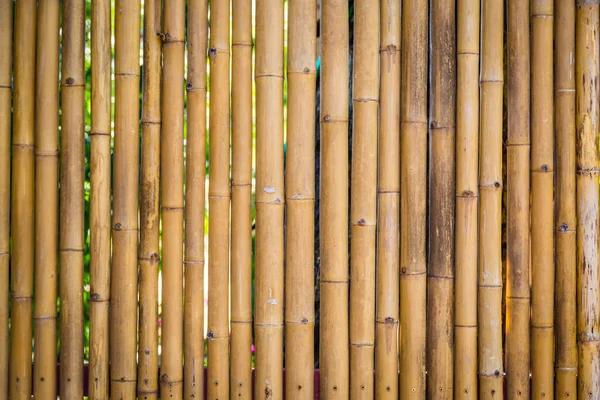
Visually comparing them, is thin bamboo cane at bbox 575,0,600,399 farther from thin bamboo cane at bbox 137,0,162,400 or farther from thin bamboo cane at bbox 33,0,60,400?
thin bamboo cane at bbox 33,0,60,400

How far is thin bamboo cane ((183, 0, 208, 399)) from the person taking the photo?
79.2 inches

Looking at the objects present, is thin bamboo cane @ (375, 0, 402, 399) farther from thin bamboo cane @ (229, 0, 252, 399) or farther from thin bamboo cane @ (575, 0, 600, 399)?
thin bamboo cane @ (575, 0, 600, 399)

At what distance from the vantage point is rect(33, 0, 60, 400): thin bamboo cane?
6.56ft

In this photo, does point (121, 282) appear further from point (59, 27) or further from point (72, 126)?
point (59, 27)

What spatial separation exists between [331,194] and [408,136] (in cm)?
32

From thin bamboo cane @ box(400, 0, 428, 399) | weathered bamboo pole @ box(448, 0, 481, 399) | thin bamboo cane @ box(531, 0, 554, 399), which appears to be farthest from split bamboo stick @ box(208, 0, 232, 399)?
thin bamboo cane @ box(531, 0, 554, 399)

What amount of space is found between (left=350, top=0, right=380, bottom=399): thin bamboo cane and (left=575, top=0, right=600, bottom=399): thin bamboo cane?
0.68 m

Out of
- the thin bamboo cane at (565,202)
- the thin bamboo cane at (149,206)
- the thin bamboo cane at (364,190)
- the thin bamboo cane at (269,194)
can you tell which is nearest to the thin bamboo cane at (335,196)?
the thin bamboo cane at (364,190)

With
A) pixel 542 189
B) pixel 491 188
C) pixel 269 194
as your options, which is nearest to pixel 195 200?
pixel 269 194

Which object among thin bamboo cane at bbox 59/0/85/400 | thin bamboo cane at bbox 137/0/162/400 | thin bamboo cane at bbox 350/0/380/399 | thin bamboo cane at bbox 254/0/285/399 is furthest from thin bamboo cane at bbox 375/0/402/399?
thin bamboo cane at bbox 59/0/85/400

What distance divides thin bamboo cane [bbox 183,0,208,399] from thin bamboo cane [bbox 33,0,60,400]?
434 millimetres

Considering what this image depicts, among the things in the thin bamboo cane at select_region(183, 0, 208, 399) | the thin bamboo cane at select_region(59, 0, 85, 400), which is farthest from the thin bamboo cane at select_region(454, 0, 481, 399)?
the thin bamboo cane at select_region(59, 0, 85, 400)

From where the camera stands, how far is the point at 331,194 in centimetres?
202

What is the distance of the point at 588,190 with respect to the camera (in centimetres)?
204
